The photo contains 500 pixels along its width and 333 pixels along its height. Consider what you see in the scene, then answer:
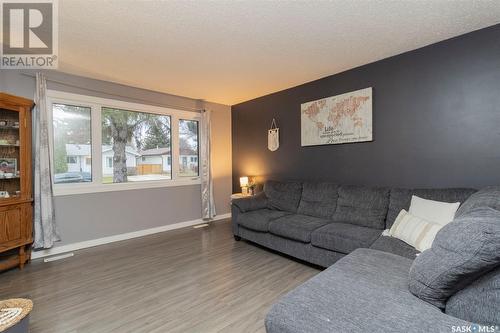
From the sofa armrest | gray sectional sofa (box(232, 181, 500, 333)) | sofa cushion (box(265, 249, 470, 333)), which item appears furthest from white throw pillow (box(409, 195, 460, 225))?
the sofa armrest

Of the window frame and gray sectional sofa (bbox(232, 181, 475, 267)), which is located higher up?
the window frame

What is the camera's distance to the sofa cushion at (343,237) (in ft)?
7.60

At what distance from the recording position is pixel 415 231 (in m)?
1.97

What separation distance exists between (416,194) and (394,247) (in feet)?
2.61

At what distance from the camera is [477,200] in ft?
5.34

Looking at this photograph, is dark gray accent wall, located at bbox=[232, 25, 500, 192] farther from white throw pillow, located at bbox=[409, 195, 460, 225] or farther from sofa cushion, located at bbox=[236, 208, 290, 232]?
sofa cushion, located at bbox=[236, 208, 290, 232]

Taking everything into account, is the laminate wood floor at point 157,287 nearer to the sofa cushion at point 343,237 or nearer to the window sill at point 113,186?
the sofa cushion at point 343,237

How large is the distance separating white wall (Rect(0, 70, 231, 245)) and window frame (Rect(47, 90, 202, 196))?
74mm

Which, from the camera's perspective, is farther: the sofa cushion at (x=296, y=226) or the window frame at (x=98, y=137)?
the window frame at (x=98, y=137)

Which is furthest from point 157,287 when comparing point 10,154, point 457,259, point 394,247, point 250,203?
point 10,154

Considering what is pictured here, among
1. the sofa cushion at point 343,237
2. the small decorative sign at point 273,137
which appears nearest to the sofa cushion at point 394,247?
the sofa cushion at point 343,237

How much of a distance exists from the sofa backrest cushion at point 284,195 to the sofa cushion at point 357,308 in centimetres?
203

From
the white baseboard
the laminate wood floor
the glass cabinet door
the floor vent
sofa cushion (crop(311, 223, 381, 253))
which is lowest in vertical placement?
the laminate wood floor

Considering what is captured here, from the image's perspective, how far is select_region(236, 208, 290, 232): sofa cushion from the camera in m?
3.16
